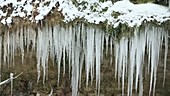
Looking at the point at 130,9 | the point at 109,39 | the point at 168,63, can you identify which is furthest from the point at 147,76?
the point at 130,9

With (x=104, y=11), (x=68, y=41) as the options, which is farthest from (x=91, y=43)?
(x=104, y=11)

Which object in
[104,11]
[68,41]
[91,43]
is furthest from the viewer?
[68,41]

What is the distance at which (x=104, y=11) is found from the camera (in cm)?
379

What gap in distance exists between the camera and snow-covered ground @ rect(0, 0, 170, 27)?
3.66m

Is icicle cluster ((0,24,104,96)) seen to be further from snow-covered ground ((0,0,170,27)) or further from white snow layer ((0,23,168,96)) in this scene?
snow-covered ground ((0,0,170,27))

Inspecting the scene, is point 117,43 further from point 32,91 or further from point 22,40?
point 32,91

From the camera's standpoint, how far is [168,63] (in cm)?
511

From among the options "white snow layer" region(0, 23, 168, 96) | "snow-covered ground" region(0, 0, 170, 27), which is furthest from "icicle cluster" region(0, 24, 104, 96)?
"snow-covered ground" region(0, 0, 170, 27)

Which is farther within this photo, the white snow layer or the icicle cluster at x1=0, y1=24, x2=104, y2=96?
the icicle cluster at x1=0, y1=24, x2=104, y2=96

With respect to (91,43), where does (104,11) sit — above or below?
above

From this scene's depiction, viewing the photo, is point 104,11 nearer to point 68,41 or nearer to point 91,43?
point 91,43

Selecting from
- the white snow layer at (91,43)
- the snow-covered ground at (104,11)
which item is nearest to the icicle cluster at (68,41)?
the white snow layer at (91,43)

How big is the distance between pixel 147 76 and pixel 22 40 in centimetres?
197

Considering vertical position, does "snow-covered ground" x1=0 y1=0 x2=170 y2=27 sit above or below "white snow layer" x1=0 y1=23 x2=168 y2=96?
above
